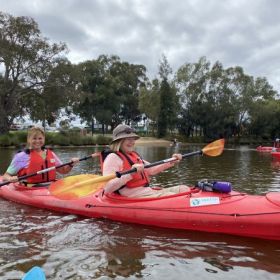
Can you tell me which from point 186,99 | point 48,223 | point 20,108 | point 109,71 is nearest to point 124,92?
point 109,71

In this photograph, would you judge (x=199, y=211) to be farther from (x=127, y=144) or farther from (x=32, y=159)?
(x=32, y=159)

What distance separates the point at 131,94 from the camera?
58719mm

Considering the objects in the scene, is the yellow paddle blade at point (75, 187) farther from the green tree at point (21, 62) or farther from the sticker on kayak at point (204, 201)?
the green tree at point (21, 62)

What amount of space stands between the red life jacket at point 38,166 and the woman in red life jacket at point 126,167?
187 centimetres

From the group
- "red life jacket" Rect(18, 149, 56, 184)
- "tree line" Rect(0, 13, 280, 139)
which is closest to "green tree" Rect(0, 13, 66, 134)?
"tree line" Rect(0, 13, 280, 139)

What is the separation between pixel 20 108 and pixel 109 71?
22.6 metres

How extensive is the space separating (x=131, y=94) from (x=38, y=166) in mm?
51844

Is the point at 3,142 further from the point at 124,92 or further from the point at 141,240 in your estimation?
the point at 124,92

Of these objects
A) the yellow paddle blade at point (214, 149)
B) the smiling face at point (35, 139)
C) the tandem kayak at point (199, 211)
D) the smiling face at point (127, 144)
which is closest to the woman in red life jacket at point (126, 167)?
the smiling face at point (127, 144)

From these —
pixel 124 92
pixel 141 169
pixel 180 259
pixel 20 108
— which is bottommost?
pixel 180 259

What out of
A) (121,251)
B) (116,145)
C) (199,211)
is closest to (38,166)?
(116,145)

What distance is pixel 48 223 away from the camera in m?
6.19

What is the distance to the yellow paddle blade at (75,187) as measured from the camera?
6.21 m

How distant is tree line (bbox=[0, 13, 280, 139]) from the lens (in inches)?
1288
